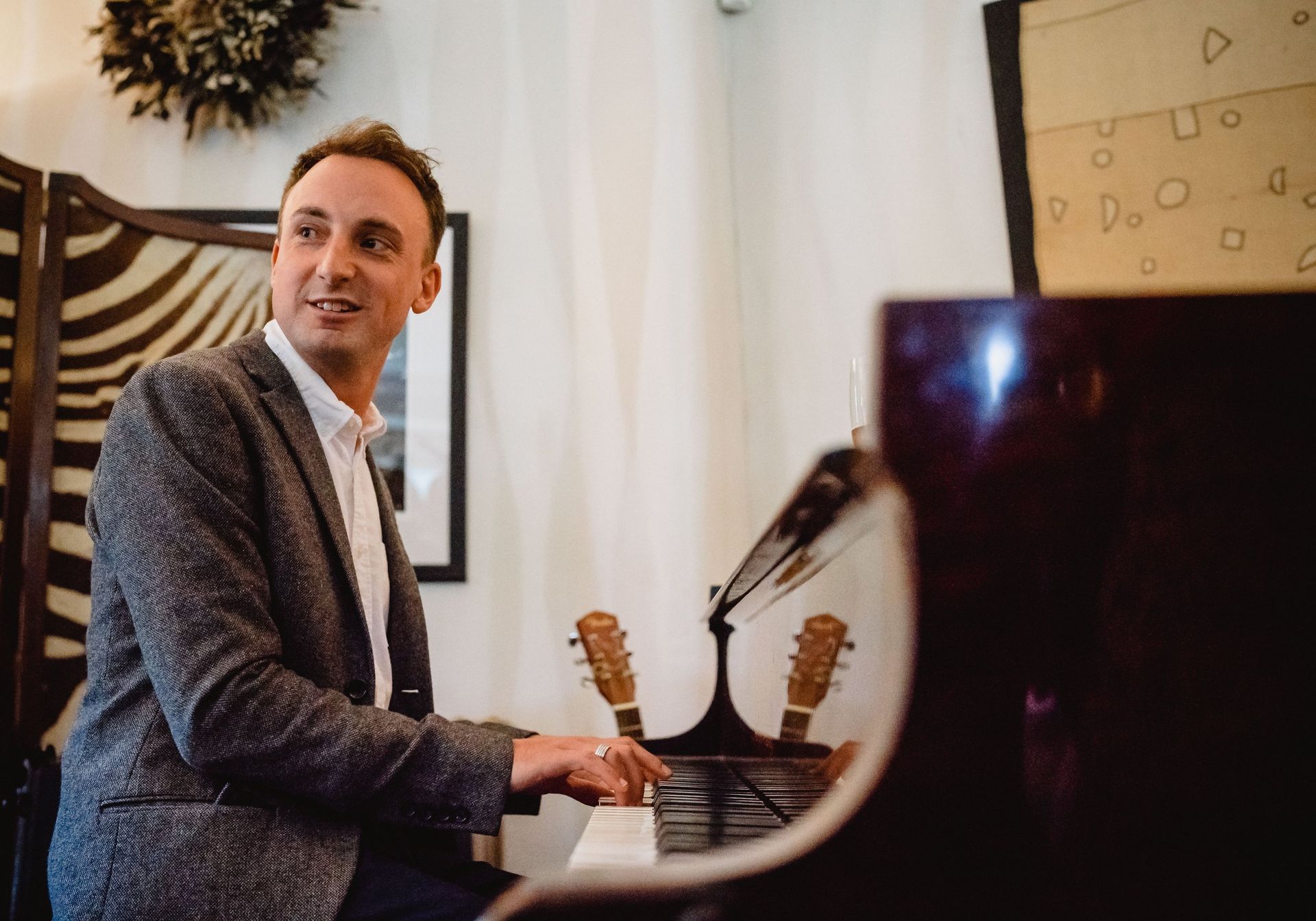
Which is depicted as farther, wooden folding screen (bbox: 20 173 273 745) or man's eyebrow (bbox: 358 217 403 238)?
wooden folding screen (bbox: 20 173 273 745)

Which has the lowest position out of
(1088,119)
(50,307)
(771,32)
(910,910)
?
(910,910)

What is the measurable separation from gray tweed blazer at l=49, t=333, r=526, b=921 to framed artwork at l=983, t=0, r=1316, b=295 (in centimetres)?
180

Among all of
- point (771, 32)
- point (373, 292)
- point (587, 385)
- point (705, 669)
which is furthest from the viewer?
point (771, 32)

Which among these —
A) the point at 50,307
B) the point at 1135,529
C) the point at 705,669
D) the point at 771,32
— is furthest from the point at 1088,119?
the point at 50,307

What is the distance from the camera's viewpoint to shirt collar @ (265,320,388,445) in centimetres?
129

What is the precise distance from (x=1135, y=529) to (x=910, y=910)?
11.8 inches

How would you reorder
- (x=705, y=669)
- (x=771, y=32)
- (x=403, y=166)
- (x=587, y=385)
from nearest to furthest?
(x=403, y=166), (x=705, y=669), (x=587, y=385), (x=771, y=32)

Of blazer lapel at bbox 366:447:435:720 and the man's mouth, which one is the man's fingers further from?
the man's mouth

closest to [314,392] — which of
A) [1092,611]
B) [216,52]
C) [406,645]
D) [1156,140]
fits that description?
[406,645]

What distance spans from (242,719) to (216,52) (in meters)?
2.03

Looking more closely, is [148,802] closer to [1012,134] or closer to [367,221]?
[367,221]

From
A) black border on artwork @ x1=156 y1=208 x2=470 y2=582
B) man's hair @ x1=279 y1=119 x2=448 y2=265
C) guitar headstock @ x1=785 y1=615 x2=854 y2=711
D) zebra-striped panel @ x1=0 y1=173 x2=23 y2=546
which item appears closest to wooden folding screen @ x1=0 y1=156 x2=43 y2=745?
zebra-striped panel @ x1=0 y1=173 x2=23 y2=546

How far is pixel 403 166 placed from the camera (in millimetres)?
1505

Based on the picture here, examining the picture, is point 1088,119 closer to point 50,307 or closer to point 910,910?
point 910,910
